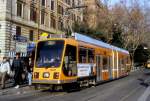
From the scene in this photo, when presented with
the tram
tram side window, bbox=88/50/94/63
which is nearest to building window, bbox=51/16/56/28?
tram side window, bbox=88/50/94/63

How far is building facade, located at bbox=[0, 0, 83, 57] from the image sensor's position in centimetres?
4394

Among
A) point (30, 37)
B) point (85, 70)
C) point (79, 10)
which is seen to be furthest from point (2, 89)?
point (79, 10)

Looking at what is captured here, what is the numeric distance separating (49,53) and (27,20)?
1285 inches

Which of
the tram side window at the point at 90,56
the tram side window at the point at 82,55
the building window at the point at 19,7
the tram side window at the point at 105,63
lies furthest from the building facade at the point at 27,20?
the tram side window at the point at 82,55

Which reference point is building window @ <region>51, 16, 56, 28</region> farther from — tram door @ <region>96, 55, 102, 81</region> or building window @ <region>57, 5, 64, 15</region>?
tram door @ <region>96, 55, 102, 81</region>

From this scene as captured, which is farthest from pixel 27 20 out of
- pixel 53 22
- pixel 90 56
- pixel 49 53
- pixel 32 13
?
pixel 49 53

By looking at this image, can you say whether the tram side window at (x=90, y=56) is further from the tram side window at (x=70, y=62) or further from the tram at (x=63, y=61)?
the tram side window at (x=70, y=62)

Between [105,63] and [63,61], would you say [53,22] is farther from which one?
[63,61]

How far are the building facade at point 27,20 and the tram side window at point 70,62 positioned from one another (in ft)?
57.4

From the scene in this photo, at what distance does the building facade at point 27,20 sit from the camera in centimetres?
4394

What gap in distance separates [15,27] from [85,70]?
2726 cm

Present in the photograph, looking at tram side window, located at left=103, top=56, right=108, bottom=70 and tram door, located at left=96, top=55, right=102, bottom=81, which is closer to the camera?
tram door, located at left=96, top=55, right=102, bottom=81

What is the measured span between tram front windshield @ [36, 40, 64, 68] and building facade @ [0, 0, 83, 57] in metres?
17.3

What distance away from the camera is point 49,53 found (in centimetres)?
1828
